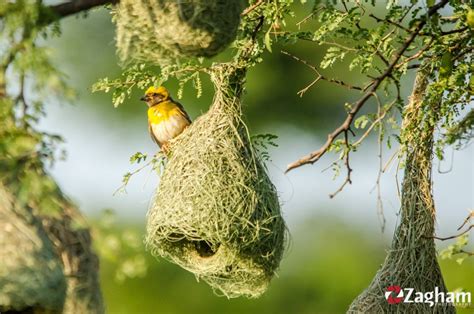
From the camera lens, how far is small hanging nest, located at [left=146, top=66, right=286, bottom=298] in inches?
159

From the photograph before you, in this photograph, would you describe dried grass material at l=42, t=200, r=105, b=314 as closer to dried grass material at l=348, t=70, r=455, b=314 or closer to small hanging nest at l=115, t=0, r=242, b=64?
small hanging nest at l=115, t=0, r=242, b=64

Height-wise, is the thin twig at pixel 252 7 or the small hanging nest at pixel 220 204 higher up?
the thin twig at pixel 252 7

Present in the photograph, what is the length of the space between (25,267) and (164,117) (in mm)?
2151

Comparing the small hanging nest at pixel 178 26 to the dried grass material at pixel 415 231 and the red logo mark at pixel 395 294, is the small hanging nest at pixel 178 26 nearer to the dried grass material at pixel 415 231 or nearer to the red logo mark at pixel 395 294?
the dried grass material at pixel 415 231

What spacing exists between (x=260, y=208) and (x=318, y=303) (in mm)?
6801

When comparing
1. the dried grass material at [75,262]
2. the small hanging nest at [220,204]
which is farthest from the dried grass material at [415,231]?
the dried grass material at [75,262]

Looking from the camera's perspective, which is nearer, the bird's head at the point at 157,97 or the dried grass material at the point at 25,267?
the dried grass material at the point at 25,267

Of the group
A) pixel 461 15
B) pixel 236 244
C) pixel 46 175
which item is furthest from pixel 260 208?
pixel 46 175

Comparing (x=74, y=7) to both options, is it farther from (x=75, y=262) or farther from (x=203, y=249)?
(x=203, y=249)

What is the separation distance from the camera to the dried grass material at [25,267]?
2973 millimetres

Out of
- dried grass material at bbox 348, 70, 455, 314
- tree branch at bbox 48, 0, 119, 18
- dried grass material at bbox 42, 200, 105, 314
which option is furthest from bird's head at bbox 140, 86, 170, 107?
tree branch at bbox 48, 0, 119, 18

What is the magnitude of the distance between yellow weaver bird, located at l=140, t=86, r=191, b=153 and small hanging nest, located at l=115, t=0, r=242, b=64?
138 cm

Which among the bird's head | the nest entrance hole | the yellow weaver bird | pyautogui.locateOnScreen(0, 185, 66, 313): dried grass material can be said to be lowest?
pyautogui.locateOnScreen(0, 185, 66, 313): dried grass material

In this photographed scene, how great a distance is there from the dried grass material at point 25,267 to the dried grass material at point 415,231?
4.82 feet
